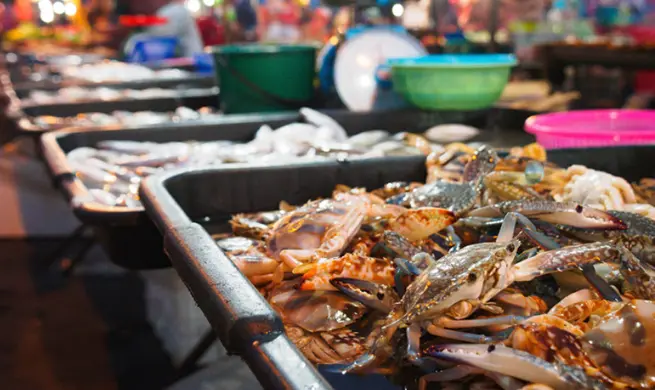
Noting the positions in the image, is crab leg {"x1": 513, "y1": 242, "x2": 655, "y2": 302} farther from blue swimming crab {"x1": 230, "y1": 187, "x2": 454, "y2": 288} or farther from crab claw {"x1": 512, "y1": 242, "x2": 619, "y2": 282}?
blue swimming crab {"x1": 230, "y1": 187, "x2": 454, "y2": 288}

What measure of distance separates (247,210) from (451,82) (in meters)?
1.55

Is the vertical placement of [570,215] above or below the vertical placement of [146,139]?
above

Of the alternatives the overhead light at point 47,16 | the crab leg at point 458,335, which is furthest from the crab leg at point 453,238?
the overhead light at point 47,16

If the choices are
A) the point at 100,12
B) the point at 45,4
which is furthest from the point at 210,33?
the point at 45,4

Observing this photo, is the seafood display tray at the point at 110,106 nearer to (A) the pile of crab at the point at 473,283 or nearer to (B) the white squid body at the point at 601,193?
(A) the pile of crab at the point at 473,283

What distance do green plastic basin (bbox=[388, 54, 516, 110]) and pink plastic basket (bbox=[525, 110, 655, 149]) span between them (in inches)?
25.2

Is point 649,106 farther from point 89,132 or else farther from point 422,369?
point 422,369

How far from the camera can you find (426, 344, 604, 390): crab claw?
78cm

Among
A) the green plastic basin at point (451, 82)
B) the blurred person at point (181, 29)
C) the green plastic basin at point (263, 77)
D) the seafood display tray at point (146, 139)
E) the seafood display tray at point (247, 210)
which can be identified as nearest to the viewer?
the seafood display tray at point (247, 210)

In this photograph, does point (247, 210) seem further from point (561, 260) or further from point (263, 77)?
point (263, 77)

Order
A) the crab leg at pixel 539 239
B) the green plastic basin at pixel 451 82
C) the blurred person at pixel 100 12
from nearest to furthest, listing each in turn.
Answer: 1. the crab leg at pixel 539 239
2. the green plastic basin at pixel 451 82
3. the blurred person at pixel 100 12

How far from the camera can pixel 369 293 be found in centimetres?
109

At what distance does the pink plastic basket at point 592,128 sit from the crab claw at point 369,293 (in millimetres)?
1270

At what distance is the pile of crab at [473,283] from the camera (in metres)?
0.84
